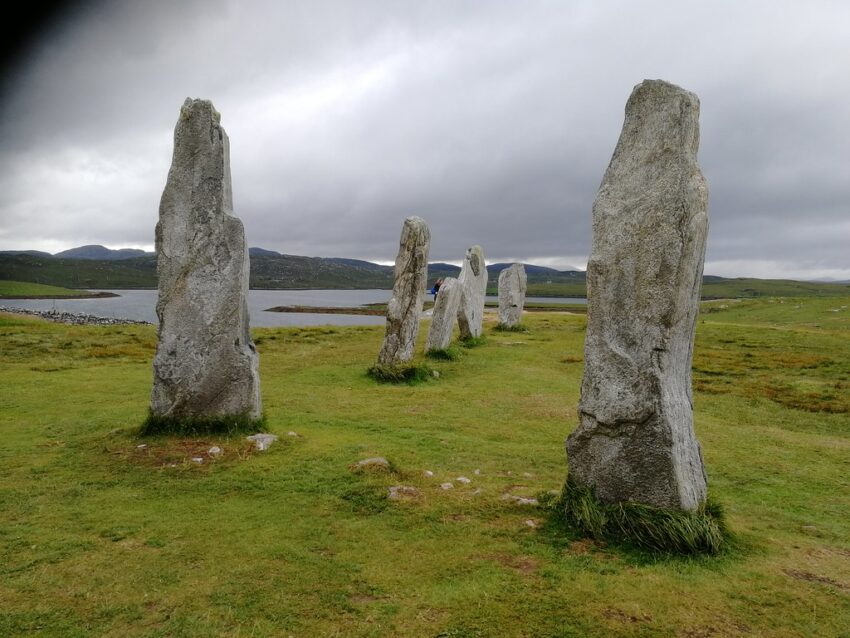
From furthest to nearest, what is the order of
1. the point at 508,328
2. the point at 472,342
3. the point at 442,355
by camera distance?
the point at 508,328
the point at 472,342
the point at 442,355

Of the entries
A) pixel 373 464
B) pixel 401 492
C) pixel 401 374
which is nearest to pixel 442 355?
pixel 401 374

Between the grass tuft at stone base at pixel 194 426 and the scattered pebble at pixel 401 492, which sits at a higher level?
the grass tuft at stone base at pixel 194 426

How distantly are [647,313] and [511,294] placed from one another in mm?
25347

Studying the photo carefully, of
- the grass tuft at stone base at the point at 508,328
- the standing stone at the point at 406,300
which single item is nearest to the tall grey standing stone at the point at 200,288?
the standing stone at the point at 406,300

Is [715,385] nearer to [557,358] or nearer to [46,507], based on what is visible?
[557,358]

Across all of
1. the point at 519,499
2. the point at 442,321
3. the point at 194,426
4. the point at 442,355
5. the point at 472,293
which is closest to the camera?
the point at 519,499

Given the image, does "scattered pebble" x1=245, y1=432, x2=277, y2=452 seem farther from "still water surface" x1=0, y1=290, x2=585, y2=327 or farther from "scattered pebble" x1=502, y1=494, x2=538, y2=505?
Answer: "still water surface" x1=0, y1=290, x2=585, y2=327

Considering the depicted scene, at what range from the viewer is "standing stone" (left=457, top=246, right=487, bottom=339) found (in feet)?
83.1

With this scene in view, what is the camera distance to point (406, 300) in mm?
17500

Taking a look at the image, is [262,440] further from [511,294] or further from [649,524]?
[511,294]

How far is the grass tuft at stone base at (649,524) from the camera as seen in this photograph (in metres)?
6.18

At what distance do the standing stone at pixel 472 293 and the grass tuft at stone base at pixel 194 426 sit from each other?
15058 millimetres

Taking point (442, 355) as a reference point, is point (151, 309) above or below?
below

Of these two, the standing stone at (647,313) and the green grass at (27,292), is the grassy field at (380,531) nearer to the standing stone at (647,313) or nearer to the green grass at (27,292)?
the standing stone at (647,313)
